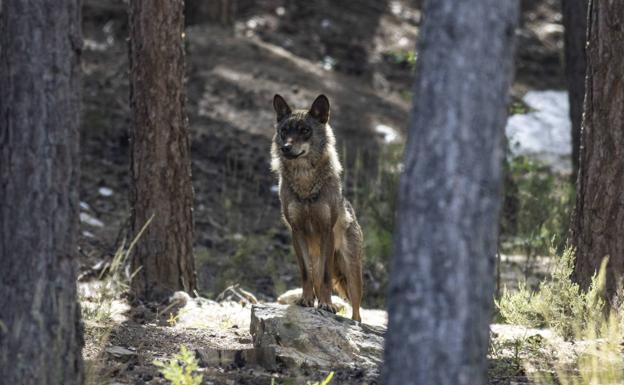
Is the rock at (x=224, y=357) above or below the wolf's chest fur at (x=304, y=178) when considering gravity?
→ below

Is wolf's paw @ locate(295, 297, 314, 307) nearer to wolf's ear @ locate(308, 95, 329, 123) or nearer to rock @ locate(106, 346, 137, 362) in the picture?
wolf's ear @ locate(308, 95, 329, 123)

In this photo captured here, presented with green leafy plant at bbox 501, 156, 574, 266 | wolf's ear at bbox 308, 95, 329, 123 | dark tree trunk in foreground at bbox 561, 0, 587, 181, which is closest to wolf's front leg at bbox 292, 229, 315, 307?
wolf's ear at bbox 308, 95, 329, 123

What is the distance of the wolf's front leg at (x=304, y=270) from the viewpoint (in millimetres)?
8430

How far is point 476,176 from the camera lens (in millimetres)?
4516

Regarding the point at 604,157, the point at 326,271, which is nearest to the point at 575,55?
the point at 604,157

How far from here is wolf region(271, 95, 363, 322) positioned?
27.8 feet

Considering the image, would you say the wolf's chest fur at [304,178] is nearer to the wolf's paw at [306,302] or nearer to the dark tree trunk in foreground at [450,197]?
the wolf's paw at [306,302]

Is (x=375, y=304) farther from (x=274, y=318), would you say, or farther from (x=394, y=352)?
(x=394, y=352)

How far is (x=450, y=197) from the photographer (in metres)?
4.49

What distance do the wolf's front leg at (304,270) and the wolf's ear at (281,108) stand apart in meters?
1.13

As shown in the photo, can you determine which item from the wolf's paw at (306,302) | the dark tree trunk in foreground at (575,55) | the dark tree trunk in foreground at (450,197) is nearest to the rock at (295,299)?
the wolf's paw at (306,302)

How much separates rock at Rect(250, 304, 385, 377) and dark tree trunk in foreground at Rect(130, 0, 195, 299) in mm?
2035

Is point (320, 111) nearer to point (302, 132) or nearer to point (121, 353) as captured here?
point (302, 132)

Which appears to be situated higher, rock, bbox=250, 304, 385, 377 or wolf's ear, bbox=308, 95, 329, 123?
wolf's ear, bbox=308, 95, 329, 123
